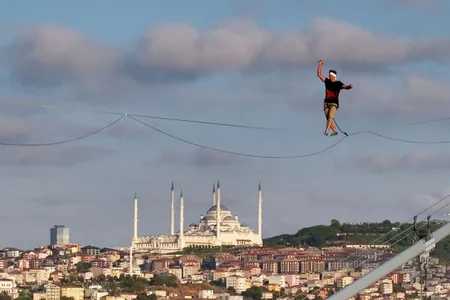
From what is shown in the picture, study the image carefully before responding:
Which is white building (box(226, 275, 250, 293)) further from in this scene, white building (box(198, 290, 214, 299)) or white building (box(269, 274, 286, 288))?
white building (box(198, 290, 214, 299))

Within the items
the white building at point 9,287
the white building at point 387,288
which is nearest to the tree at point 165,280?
the white building at point 9,287

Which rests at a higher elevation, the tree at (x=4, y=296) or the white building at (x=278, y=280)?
the white building at (x=278, y=280)

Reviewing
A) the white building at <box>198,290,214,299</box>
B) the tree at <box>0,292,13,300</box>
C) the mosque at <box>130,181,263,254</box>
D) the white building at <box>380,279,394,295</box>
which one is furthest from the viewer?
the mosque at <box>130,181,263,254</box>

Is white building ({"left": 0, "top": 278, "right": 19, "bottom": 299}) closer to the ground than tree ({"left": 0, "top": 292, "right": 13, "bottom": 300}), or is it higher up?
higher up

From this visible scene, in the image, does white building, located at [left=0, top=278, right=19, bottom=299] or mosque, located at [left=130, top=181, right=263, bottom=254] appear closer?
white building, located at [left=0, top=278, right=19, bottom=299]

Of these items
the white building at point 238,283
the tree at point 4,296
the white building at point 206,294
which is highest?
the white building at point 238,283

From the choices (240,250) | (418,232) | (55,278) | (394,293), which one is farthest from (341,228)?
(418,232)

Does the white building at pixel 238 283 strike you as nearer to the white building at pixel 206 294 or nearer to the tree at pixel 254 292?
the tree at pixel 254 292

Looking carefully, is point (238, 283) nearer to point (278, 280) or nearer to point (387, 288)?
point (278, 280)

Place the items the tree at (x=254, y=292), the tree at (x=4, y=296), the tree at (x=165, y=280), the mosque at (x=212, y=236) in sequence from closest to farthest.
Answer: the tree at (x=4, y=296) < the tree at (x=254, y=292) < the tree at (x=165, y=280) < the mosque at (x=212, y=236)

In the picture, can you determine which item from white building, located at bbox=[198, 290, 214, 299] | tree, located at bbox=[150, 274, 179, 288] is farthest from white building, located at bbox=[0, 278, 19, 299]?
white building, located at bbox=[198, 290, 214, 299]

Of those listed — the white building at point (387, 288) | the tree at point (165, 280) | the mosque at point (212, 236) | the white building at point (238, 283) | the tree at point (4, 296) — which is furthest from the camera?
the mosque at point (212, 236)

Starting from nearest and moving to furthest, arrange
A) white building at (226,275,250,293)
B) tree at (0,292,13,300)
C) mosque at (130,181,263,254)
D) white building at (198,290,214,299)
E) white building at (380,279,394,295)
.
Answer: tree at (0,292,13,300), white building at (380,279,394,295), white building at (198,290,214,299), white building at (226,275,250,293), mosque at (130,181,263,254)

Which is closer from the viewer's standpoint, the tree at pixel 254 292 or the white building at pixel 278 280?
the tree at pixel 254 292
